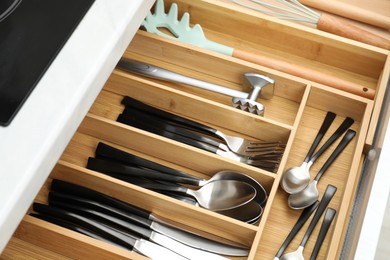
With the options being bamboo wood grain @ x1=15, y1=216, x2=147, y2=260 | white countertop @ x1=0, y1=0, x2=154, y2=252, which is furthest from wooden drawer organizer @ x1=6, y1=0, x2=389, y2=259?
white countertop @ x1=0, y1=0, x2=154, y2=252

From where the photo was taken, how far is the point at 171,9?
1.33 meters

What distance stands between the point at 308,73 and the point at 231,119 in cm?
20

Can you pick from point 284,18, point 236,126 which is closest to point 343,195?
point 236,126

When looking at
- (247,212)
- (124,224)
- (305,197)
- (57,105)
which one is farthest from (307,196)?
(57,105)

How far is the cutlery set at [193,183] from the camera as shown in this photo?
114cm

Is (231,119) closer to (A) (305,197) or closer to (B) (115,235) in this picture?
(A) (305,197)

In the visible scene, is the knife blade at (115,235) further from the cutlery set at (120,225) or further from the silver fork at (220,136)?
the silver fork at (220,136)

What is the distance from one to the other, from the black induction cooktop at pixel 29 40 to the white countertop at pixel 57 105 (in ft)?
0.04

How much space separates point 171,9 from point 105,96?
246 millimetres

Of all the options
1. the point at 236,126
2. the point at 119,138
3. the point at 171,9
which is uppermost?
the point at 171,9

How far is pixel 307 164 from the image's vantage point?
1191mm

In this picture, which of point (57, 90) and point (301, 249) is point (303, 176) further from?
point (57, 90)

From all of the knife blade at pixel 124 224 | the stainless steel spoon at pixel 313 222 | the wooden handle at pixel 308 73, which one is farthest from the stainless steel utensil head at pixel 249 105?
the knife blade at pixel 124 224

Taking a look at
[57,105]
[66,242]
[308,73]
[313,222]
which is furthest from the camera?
[308,73]
